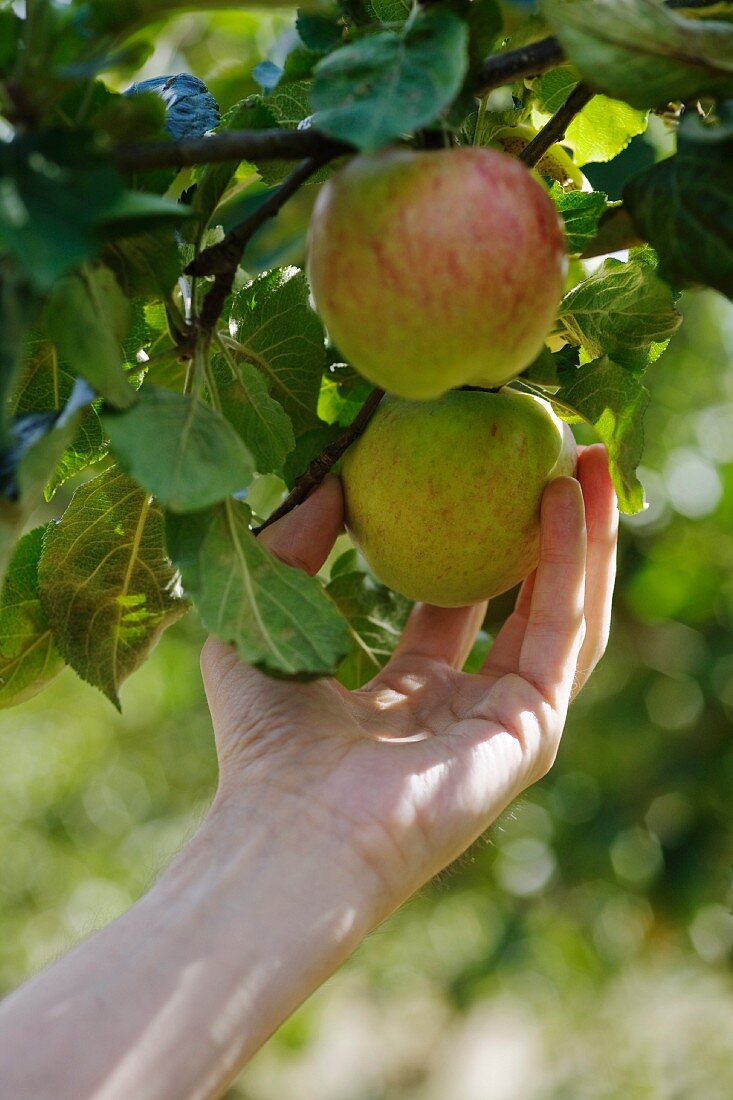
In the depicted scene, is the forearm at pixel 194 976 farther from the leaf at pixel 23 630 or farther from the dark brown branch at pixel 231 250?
the dark brown branch at pixel 231 250

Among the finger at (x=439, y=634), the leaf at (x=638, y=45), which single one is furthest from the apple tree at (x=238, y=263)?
the finger at (x=439, y=634)

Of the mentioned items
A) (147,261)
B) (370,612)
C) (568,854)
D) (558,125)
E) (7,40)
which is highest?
(7,40)

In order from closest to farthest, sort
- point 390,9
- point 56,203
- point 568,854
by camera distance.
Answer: point 56,203 < point 390,9 < point 568,854

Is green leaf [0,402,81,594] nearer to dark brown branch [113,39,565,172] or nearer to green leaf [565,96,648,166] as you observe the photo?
dark brown branch [113,39,565,172]

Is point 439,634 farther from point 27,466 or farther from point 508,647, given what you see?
point 27,466

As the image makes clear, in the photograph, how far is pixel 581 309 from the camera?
64 centimetres

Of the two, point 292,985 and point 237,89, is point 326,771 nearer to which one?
point 292,985

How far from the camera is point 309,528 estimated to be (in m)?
0.71

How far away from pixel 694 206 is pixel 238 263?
0.21 metres

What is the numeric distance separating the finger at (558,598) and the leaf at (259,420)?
0.60ft

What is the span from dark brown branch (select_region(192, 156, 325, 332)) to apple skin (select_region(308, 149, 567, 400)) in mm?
21

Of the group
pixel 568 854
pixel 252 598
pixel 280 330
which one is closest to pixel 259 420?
pixel 280 330

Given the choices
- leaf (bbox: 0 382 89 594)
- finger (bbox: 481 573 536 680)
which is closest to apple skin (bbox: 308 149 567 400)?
leaf (bbox: 0 382 89 594)

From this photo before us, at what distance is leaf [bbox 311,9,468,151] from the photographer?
0.38m
